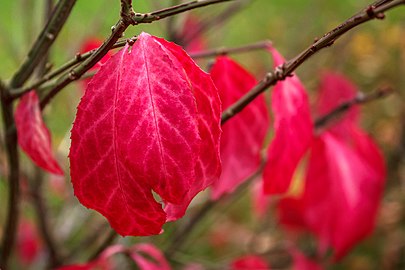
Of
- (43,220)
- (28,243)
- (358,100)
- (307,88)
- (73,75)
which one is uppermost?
(73,75)

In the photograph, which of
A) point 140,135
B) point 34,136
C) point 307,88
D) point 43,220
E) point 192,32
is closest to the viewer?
point 140,135

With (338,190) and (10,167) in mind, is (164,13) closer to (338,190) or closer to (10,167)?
(10,167)

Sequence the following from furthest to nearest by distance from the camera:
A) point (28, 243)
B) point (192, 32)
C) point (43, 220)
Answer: point (28, 243)
point (192, 32)
point (43, 220)

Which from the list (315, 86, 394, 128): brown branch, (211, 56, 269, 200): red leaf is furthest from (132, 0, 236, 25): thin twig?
(315, 86, 394, 128): brown branch

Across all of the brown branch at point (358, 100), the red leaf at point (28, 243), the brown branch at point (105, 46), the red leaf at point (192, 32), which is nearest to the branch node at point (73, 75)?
the brown branch at point (105, 46)

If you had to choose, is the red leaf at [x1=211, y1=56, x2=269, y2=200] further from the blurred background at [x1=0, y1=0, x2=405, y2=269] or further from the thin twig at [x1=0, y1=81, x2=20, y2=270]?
the blurred background at [x1=0, y1=0, x2=405, y2=269]

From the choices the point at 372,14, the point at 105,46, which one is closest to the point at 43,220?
the point at 105,46

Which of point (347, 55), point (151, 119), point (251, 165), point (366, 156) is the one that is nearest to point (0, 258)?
point (251, 165)
